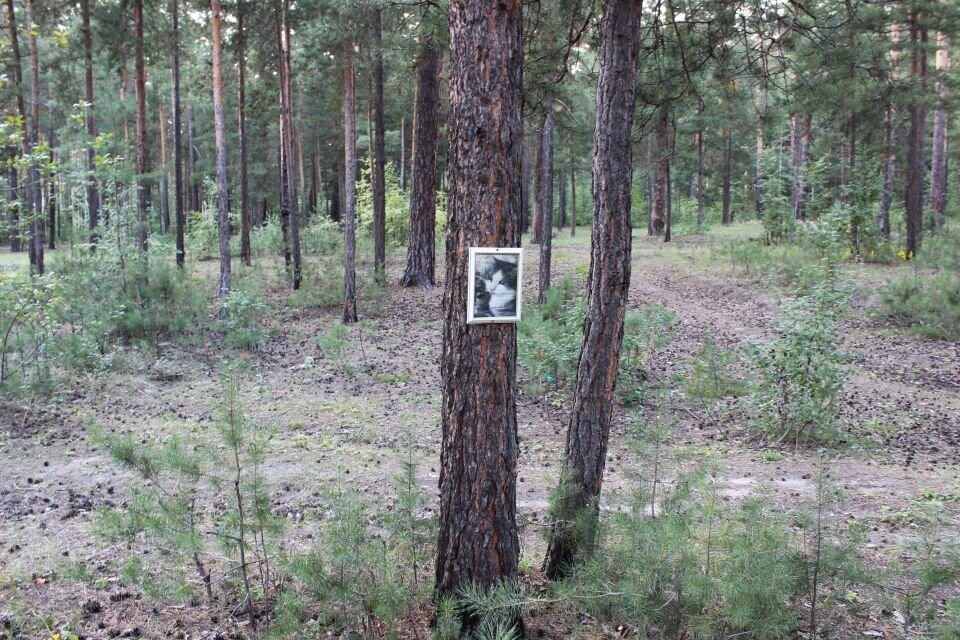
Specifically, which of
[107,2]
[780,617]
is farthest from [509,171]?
[107,2]

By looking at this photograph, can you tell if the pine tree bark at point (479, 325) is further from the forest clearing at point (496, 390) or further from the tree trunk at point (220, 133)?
the tree trunk at point (220, 133)

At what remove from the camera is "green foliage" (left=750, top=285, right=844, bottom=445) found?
6969 millimetres

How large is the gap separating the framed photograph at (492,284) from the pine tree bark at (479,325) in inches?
2.3

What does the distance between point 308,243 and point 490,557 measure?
2017 cm

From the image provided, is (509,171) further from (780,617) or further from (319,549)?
(780,617)

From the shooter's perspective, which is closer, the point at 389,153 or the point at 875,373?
the point at 875,373

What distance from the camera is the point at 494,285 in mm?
3213

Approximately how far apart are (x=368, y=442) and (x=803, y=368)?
183 inches

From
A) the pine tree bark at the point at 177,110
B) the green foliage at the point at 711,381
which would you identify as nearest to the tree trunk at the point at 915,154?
the green foliage at the point at 711,381

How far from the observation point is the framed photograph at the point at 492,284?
10.5ft

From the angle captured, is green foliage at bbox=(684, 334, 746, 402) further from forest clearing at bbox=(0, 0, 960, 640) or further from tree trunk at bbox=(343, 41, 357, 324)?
tree trunk at bbox=(343, 41, 357, 324)

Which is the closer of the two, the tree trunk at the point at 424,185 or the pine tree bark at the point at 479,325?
the pine tree bark at the point at 479,325

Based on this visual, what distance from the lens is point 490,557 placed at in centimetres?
339

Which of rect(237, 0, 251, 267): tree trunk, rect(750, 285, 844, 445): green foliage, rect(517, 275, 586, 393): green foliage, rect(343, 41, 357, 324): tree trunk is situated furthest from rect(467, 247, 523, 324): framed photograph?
rect(237, 0, 251, 267): tree trunk
